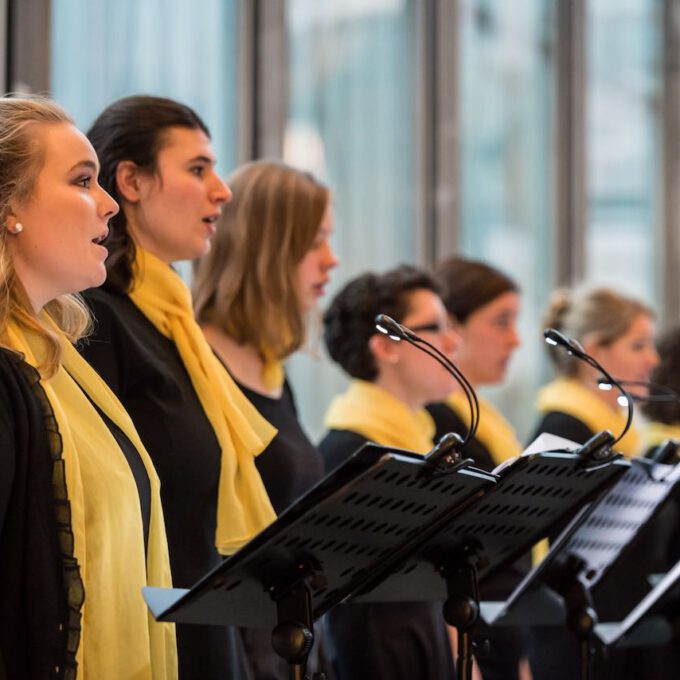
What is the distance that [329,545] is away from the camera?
6.72ft

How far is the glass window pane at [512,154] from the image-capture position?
240 inches

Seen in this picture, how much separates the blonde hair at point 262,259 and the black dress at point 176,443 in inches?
16.2

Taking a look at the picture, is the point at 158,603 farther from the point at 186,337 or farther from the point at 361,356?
the point at 361,356

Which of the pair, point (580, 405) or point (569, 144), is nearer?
point (580, 405)

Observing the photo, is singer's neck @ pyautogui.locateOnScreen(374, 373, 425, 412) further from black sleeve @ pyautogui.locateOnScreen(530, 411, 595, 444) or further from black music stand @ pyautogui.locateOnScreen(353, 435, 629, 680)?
black music stand @ pyautogui.locateOnScreen(353, 435, 629, 680)

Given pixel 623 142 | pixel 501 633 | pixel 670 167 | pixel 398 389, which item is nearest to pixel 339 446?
pixel 398 389

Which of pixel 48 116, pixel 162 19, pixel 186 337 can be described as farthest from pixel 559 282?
pixel 48 116

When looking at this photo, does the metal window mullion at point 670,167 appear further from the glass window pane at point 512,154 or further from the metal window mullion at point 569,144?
the glass window pane at point 512,154

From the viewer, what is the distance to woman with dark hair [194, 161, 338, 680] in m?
3.01

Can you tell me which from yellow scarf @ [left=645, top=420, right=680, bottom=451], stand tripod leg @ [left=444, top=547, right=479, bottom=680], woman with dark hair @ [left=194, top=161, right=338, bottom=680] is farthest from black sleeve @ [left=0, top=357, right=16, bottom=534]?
yellow scarf @ [left=645, top=420, right=680, bottom=451]

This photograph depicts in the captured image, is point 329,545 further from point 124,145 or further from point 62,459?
point 124,145

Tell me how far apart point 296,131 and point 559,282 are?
2225 mm

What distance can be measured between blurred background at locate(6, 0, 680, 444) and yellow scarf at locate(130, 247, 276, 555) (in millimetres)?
659

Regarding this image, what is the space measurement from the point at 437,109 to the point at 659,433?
1.86m
